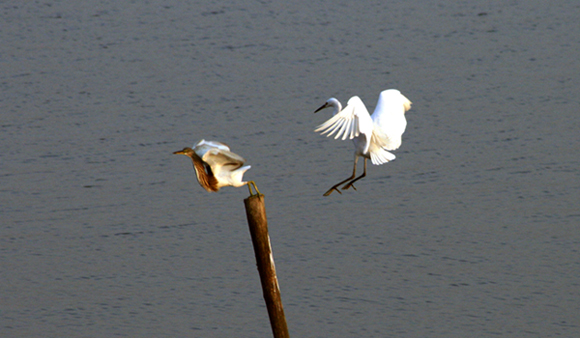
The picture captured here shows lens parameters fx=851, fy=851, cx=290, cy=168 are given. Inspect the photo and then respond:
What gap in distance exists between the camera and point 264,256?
6.57m

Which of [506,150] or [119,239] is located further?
[506,150]

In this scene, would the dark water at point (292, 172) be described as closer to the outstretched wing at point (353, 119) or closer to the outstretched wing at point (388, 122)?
the outstretched wing at point (388, 122)

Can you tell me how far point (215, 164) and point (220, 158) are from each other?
0.22 ft

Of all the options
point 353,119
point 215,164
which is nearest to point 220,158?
point 215,164

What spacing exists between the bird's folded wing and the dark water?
3.37 meters

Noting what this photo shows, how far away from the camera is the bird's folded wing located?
6.30m

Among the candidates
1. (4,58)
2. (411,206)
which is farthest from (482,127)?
(4,58)

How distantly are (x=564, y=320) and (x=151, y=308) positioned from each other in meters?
4.65

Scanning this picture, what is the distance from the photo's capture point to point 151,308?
32.2 feet

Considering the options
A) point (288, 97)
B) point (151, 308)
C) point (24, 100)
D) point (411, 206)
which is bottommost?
point (151, 308)

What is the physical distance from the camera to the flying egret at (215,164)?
6.31 meters

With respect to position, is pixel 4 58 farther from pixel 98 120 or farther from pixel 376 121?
pixel 376 121

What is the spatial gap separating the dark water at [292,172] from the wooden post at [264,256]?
2283 millimetres

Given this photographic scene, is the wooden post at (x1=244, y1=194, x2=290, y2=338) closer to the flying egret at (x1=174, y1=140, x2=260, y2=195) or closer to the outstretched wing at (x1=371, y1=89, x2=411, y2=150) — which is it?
the flying egret at (x1=174, y1=140, x2=260, y2=195)
